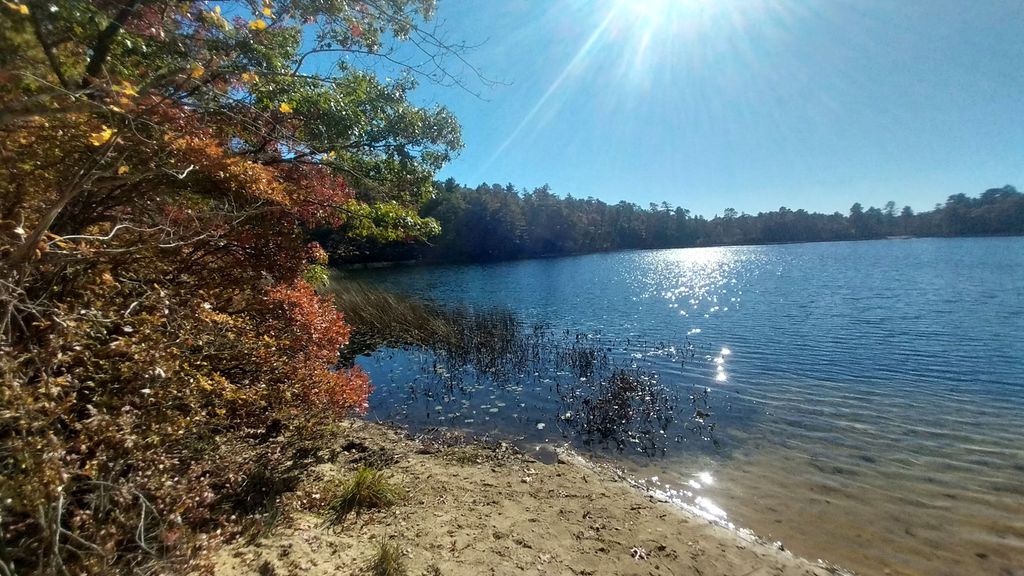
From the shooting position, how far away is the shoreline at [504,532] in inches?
158

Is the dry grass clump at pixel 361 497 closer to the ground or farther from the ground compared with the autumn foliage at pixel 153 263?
closer to the ground

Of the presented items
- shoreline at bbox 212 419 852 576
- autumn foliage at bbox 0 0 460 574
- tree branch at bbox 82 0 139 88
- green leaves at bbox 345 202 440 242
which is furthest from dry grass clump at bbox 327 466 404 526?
tree branch at bbox 82 0 139 88

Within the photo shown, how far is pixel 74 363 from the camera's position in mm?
2838

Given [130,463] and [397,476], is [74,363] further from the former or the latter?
[397,476]

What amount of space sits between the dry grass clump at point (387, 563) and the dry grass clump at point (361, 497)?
1055 millimetres

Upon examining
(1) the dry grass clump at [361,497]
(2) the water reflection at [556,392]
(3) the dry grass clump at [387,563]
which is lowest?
(2) the water reflection at [556,392]

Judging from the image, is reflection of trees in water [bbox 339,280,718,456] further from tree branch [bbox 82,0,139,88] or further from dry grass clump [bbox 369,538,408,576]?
tree branch [bbox 82,0,139,88]

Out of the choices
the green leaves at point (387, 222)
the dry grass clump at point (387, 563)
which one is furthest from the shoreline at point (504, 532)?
the green leaves at point (387, 222)

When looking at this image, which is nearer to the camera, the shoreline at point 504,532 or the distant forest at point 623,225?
the shoreline at point 504,532

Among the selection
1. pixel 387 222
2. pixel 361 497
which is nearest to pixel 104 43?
pixel 387 222

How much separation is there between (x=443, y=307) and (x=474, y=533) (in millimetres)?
19401

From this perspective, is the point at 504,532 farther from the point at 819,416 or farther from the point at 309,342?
the point at 819,416

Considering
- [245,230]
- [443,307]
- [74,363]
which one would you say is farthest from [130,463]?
[443,307]

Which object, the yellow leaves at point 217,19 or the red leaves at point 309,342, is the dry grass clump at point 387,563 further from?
the yellow leaves at point 217,19
